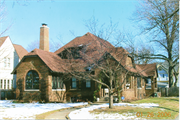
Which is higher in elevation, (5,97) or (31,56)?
(31,56)

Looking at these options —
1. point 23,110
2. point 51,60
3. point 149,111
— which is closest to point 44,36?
point 51,60

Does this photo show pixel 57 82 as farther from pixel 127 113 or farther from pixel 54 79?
pixel 127 113

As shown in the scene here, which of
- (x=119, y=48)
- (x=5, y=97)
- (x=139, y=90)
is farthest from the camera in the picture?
(x=139, y=90)

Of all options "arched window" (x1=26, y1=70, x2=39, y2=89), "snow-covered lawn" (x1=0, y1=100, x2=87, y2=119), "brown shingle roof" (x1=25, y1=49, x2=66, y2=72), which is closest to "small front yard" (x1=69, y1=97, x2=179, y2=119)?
"snow-covered lawn" (x1=0, y1=100, x2=87, y2=119)

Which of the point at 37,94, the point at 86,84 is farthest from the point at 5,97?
the point at 86,84

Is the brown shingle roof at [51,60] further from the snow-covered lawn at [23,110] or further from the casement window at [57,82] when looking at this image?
the snow-covered lawn at [23,110]

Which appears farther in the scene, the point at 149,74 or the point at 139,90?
the point at 149,74

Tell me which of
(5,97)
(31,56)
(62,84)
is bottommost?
(5,97)

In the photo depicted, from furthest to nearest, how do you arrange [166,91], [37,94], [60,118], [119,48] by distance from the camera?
1. [166,91]
2. [37,94]
3. [119,48]
4. [60,118]

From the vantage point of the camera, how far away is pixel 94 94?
22.6 metres

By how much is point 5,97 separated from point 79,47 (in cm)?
1230

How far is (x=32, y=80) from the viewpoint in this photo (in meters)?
22.8

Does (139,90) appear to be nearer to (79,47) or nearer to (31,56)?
(79,47)

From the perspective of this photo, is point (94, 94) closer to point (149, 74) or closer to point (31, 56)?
point (31, 56)
